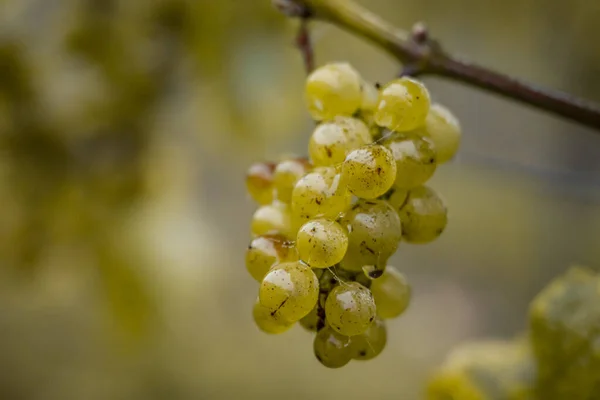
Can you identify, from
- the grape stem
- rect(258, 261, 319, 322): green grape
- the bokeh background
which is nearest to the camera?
rect(258, 261, 319, 322): green grape

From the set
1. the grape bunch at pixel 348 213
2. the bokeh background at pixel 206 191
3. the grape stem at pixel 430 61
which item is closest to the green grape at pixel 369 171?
the grape bunch at pixel 348 213

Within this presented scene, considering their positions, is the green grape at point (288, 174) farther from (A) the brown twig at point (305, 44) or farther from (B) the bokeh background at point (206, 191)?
(B) the bokeh background at point (206, 191)

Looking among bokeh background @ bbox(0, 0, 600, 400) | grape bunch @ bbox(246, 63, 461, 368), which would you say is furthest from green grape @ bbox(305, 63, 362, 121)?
bokeh background @ bbox(0, 0, 600, 400)

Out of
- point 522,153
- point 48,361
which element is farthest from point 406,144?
point 48,361

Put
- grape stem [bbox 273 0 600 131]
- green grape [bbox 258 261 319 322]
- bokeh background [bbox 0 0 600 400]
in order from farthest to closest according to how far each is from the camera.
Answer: bokeh background [bbox 0 0 600 400] < grape stem [bbox 273 0 600 131] < green grape [bbox 258 261 319 322]

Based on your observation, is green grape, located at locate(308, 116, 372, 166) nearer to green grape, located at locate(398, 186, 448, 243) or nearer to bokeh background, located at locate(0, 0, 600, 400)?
green grape, located at locate(398, 186, 448, 243)

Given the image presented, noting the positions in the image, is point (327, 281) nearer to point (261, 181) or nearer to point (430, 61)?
point (261, 181)

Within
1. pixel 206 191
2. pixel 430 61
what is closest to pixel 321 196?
pixel 430 61
